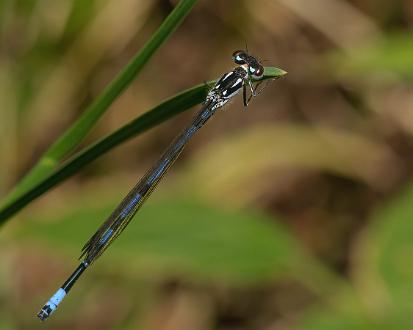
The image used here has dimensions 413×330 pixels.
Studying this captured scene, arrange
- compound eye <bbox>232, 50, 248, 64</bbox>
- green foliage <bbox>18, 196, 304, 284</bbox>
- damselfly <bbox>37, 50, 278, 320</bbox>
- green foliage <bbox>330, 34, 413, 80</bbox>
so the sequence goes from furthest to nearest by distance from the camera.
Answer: green foliage <bbox>330, 34, 413, 80</bbox>
green foliage <bbox>18, 196, 304, 284</bbox>
compound eye <bbox>232, 50, 248, 64</bbox>
damselfly <bbox>37, 50, 278, 320</bbox>

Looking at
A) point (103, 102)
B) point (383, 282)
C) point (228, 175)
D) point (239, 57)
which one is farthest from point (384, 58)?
point (103, 102)

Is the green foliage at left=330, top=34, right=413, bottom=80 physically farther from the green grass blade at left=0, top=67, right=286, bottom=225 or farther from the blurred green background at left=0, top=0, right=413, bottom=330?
the green grass blade at left=0, top=67, right=286, bottom=225

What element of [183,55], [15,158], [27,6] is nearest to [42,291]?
[15,158]

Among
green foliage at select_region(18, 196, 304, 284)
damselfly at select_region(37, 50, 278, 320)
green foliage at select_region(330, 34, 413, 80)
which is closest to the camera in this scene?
damselfly at select_region(37, 50, 278, 320)

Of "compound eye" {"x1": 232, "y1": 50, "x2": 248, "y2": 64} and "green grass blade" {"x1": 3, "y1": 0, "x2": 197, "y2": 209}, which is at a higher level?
"compound eye" {"x1": 232, "y1": 50, "x2": 248, "y2": 64}

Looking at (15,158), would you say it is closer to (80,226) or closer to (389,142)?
(80,226)

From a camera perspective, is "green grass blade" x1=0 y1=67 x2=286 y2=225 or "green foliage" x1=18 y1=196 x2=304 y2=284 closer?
"green grass blade" x1=0 y1=67 x2=286 y2=225

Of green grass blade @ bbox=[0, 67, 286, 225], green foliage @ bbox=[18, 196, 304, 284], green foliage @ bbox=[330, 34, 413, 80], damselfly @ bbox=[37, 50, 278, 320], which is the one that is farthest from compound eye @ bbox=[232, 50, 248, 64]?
green foliage @ bbox=[330, 34, 413, 80]

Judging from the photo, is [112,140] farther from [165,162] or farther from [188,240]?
[188,240]
